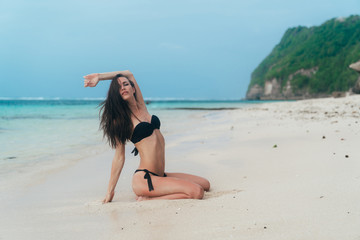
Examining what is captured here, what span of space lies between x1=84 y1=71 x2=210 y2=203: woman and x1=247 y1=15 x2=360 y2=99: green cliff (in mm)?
97587

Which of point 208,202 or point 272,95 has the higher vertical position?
point 208,202

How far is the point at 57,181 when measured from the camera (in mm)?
5379

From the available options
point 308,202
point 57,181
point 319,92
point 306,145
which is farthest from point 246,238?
point 319,92

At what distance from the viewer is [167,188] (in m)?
3.86

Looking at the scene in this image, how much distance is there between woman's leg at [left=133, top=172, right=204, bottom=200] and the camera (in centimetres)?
374

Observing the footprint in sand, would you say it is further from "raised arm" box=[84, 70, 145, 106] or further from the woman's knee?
"raised arm" box=[84, 70, 145, 106]

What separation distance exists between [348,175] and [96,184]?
3.63m

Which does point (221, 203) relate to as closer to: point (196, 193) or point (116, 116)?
point (196, 193)

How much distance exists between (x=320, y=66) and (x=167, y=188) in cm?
12027

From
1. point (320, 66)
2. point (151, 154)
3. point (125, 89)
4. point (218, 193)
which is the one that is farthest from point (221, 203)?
point (320, 66)

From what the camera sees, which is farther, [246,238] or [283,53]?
[283,53]

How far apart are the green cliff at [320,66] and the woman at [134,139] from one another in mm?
97587

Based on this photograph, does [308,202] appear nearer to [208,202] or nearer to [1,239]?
[208,202]

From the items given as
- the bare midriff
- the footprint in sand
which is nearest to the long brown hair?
the bare midriff
